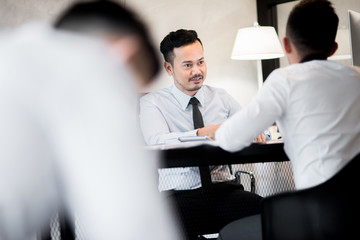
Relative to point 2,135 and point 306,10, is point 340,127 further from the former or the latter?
point 2,135

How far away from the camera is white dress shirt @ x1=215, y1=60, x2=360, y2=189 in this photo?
109 cm

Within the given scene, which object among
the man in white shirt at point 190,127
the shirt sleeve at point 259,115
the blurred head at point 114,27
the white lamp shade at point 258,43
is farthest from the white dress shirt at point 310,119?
the white lamp shade at point 258,43

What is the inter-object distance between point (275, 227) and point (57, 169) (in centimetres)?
53

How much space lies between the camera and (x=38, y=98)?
696 millimetres

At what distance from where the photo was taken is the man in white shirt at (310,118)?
1.10m

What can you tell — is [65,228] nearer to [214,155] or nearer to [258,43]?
[214,155]

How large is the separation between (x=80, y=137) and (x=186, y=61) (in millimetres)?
1877

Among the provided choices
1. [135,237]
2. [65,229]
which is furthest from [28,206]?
[65,229]

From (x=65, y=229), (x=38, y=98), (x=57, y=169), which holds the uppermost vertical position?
(x=38, y=98)

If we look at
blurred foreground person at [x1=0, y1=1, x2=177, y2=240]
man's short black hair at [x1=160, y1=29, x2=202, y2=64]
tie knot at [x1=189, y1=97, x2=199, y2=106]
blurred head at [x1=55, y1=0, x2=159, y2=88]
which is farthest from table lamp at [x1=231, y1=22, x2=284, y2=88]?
blurred foreground person at [x1=0, y1=1, x2=177, y2=240]

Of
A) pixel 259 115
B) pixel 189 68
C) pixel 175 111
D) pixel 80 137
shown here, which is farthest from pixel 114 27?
pixel 189 68

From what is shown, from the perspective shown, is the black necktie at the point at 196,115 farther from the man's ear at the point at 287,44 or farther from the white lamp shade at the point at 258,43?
the white lamp shade at the point at 258,43

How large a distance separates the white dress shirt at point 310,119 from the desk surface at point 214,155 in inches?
1.7

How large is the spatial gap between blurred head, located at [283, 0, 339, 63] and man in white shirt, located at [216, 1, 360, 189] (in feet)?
0.22
